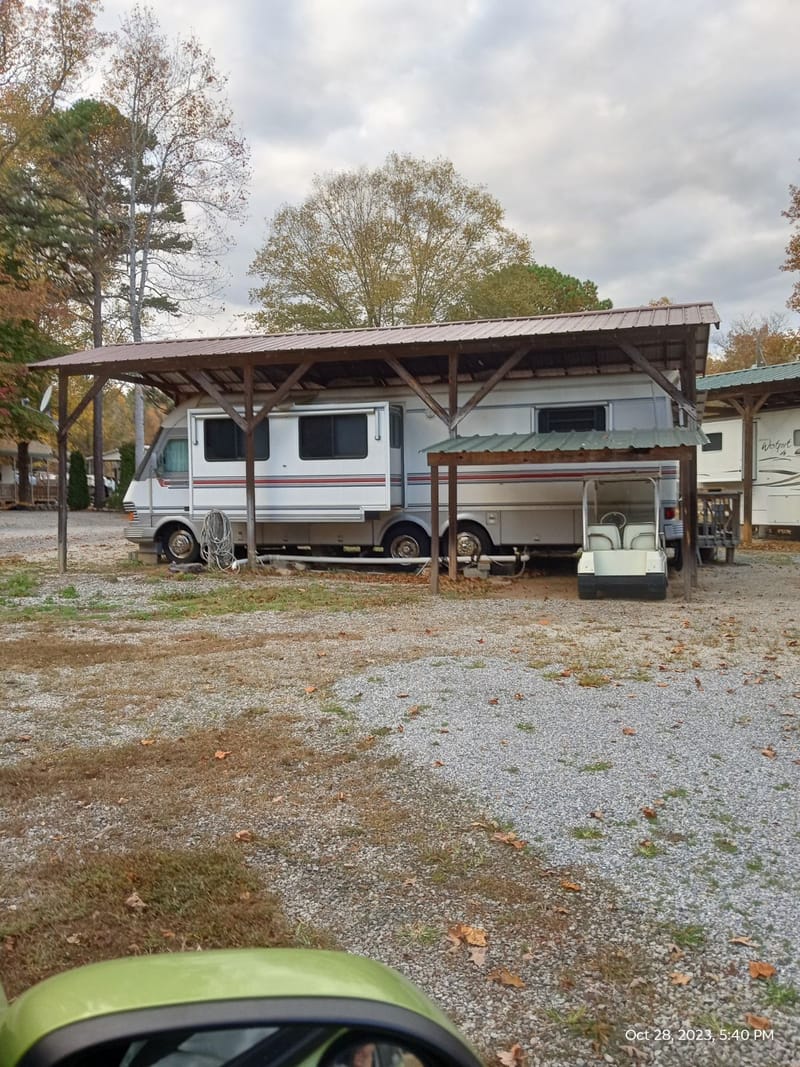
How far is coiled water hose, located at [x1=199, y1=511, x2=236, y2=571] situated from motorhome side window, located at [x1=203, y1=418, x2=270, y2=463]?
105cm

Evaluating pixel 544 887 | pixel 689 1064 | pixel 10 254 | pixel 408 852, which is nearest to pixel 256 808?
pixel 408 852

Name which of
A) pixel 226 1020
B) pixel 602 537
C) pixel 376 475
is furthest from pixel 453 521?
pixel 226 1020

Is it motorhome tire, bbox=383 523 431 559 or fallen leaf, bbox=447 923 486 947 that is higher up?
motorhome tire, bbox=383 523 431 559

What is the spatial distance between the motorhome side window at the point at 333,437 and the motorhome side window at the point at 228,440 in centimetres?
75

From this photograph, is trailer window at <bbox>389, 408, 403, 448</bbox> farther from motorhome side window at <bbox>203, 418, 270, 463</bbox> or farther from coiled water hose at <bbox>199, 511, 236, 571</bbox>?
coiled water hose at <bbox>199, 511, 236, 571</bbox>

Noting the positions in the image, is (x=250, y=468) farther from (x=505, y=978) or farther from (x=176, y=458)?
(x=505, y=978)

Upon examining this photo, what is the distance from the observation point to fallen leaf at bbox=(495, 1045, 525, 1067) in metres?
2.08

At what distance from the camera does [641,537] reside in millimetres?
10477

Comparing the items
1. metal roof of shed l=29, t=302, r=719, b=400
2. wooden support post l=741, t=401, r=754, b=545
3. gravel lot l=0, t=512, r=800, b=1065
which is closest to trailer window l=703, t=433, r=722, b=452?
wooden support post l=741, t=401, r=754, b=545

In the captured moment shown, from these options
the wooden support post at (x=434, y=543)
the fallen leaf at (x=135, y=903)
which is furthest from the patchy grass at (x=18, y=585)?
the fallen leaf at (x=135, y=903)

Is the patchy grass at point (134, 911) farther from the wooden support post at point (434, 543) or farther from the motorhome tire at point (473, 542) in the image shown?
the motorhome tire at point (473, 542)

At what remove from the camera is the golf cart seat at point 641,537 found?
34.1ft

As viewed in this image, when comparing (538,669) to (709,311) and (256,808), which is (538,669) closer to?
(256,808)

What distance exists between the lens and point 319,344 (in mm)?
12336
